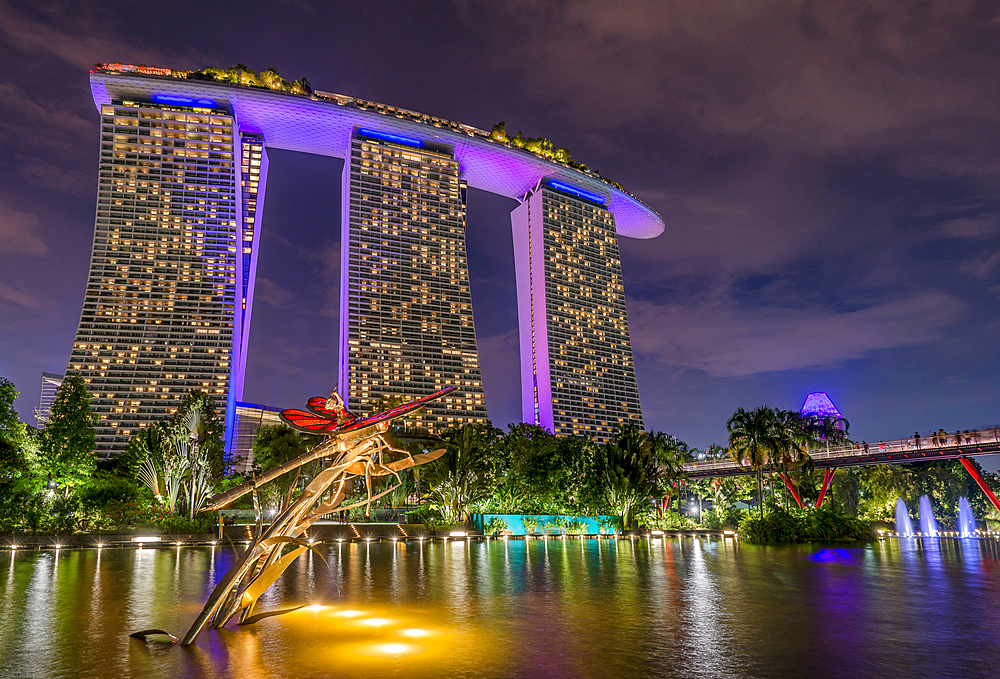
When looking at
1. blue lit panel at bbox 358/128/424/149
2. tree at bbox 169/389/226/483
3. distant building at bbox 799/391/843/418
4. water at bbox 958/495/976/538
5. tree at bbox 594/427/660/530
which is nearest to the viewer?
tree at bbox 169/389/226/483

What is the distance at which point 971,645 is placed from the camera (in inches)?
408

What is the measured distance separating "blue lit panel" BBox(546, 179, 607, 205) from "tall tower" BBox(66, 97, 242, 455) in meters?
75.6

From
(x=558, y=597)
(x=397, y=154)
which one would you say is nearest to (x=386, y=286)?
(x=397, y=154)

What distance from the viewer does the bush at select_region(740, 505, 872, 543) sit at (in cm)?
4138

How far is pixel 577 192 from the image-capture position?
165375 mm

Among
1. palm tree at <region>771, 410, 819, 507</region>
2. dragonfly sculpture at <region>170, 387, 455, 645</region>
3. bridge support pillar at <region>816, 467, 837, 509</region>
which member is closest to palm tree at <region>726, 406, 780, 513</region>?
palm tree at <region>771, 410, 819, 507</region>

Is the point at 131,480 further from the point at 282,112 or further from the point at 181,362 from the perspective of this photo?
the point at 282,112

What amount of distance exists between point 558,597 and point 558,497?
121 ft

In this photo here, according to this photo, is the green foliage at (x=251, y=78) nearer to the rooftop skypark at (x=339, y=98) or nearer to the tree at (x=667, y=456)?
the rooftop skypark at (x=339, y=98)

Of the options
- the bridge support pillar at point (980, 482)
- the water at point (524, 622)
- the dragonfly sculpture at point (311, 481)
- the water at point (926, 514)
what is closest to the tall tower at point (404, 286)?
the water at point (926, 514)

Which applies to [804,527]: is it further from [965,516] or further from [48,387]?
[48,387]

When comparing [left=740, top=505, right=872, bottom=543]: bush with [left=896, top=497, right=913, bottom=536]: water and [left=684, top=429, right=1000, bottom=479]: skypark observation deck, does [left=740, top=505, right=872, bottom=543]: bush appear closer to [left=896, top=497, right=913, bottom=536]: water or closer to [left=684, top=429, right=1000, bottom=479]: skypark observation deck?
[left=684, top=429, right=1000, bottom=479]: skypark observation deck

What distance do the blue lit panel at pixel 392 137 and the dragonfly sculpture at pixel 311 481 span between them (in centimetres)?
13647

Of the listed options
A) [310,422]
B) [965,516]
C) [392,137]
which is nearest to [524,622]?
[310,422]
